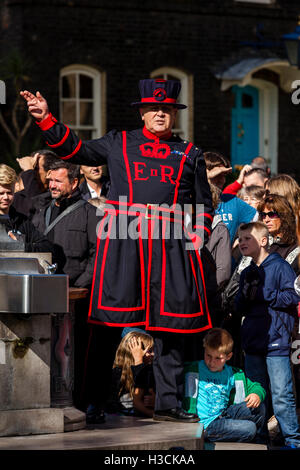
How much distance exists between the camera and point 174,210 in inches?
263

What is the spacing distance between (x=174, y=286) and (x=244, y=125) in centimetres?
1330

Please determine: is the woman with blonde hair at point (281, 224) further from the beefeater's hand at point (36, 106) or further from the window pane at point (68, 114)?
the window pane at point (68, 114)

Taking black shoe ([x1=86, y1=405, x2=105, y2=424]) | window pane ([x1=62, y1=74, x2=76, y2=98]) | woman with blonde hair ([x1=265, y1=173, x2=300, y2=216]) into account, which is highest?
window pane ([x1=62, y1=74, x2=76, y2=98])

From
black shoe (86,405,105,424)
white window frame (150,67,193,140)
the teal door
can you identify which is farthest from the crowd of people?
the teal door

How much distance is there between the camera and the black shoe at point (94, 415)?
6.72 m

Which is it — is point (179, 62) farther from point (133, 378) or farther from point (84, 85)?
point (133, 378)

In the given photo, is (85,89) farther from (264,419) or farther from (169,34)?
(264,419)

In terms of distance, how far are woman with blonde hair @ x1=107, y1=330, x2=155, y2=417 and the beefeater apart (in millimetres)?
469

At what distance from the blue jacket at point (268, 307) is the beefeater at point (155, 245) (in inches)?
37.1

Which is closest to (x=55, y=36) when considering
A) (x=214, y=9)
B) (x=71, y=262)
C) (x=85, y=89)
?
(x=85, y=89)

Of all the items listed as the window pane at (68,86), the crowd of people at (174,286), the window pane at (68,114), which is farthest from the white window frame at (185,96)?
the crowd of people at (174,286)

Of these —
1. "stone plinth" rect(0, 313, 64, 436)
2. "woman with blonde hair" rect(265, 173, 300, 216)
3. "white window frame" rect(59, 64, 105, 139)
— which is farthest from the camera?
"white window frame" rect(59, 64, 105, 139)

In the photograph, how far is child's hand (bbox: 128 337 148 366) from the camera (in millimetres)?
7621

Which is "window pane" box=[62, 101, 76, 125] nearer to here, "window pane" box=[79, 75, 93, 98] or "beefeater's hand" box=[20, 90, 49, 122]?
"window pane" box=[79, 75, 93, 98]
